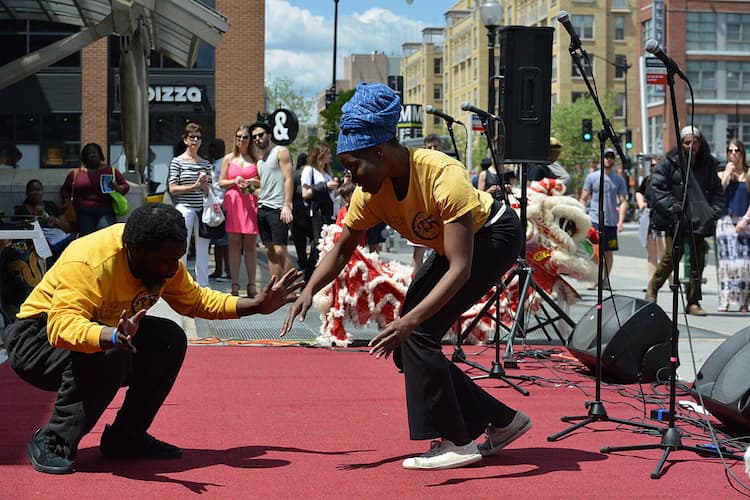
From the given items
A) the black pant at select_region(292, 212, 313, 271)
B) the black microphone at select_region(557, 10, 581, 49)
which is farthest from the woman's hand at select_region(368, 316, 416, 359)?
the black pant at select_region(292, 212, 313, 271)

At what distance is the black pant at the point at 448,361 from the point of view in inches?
208

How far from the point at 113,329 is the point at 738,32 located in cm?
9579

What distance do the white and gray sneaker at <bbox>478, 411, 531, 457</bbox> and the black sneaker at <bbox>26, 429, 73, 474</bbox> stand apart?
194cm

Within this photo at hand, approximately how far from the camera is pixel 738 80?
9394 cm

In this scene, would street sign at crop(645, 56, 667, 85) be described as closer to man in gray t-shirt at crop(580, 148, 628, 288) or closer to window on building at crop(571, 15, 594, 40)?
man in gray t-shirt at crop(580, 148, 628, 288)

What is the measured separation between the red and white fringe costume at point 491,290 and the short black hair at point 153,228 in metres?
4.85

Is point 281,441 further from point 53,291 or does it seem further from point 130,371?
point 53,291

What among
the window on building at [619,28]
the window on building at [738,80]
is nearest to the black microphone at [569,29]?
the window on building at [738,80]

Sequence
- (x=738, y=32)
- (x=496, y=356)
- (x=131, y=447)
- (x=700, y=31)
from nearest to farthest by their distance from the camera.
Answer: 1. (x=131, y=447)
2. (x=496, y=356)
3. (x=700, y=31)
4. (x=738, y=32)

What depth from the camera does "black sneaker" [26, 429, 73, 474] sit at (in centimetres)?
521

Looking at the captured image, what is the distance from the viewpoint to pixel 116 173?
13477 millimetres

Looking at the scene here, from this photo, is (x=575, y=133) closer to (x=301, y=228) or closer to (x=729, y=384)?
(x=301, y=228)

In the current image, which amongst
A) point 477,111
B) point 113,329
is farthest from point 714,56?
point 113,329

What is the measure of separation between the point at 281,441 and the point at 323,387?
5.94 ft
